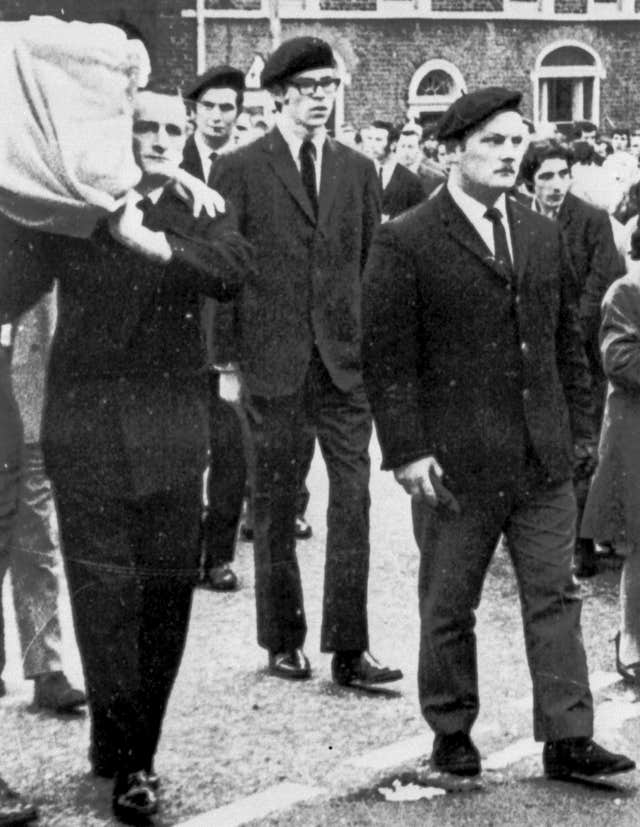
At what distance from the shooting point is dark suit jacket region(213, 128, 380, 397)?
24.0 feet

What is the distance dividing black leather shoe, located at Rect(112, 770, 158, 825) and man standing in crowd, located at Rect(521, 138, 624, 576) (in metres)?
4.24

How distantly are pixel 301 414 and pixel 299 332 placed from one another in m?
0.29

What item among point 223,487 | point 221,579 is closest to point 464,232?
point 221,579

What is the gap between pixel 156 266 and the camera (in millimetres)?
5414

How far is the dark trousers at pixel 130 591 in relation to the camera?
18.2ft

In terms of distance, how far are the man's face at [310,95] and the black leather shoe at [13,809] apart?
2800 mm

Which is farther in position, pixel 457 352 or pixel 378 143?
pixel 378 143

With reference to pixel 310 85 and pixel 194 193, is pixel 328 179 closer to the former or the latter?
pixel 310 85

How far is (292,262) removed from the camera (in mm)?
7355

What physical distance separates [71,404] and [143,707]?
2.75ft

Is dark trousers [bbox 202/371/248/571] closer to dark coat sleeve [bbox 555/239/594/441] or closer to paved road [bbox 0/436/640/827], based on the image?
paved road [bbox 0/436/640/827]

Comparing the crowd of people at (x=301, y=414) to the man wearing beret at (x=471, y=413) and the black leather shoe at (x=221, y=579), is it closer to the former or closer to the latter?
the man wearing beret at (x=471, y=413)

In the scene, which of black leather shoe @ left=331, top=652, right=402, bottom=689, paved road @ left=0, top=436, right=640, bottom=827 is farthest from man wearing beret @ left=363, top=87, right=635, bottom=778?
black leather shoe @ left=331, top=652, right=402, bottom=689

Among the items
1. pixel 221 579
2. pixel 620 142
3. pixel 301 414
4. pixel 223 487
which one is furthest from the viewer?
pixel 620 142
